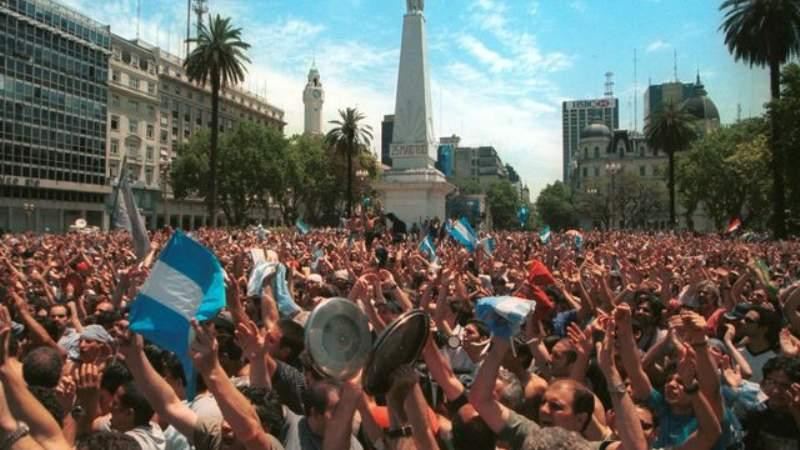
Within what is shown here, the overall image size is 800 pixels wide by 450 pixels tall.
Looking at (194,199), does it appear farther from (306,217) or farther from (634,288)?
(634,288)

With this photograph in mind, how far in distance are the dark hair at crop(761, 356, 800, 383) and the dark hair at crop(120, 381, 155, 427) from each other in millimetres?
3561

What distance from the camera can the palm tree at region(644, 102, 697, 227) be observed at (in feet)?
183

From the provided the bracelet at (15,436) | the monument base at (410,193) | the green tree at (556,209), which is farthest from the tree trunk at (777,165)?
the green tree at (556,209)

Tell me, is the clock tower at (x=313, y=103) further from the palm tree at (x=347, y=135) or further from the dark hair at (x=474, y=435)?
the dark hair at (x=474, y=435)

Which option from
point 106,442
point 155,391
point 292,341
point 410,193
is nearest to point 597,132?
point 410,193

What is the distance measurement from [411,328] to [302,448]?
3.54 feet

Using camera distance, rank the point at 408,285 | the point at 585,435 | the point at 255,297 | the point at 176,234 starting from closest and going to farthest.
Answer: the point at 585,435 < the point at 176,234 < the point at 255,297 < the point at 408,285

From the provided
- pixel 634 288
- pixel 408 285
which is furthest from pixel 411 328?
pixel 408 285

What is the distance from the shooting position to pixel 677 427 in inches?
163

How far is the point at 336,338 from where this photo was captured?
128 inches

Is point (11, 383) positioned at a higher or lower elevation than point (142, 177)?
lower

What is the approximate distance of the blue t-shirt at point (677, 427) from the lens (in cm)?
397

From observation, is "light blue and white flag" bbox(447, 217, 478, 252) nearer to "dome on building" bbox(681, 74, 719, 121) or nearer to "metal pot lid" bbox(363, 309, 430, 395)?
"metal pot lid" bbox(363, 309, 430, 395)

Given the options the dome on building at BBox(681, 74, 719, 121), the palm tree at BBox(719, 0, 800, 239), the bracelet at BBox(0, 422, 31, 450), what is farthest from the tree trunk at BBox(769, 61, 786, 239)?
the dome on building at BBox(681, 74, 719, 121)
